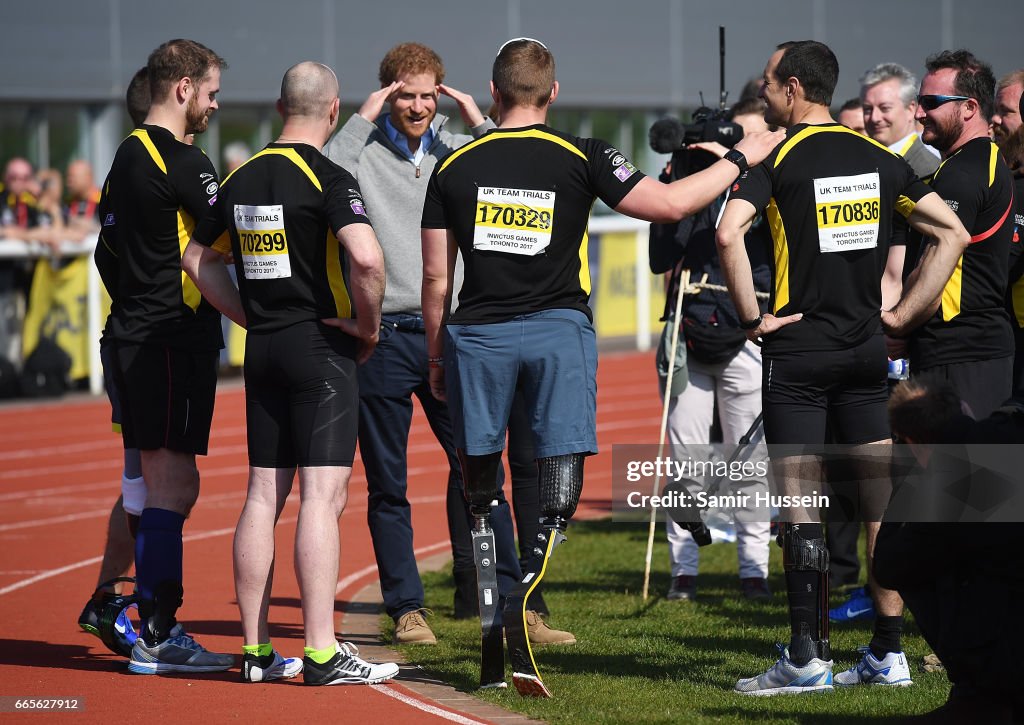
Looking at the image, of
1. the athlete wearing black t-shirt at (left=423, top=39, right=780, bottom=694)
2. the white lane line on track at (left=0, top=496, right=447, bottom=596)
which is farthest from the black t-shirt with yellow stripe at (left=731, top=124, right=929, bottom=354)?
the white lane line on track at (left=0, top=496, right=447, bottom=596)

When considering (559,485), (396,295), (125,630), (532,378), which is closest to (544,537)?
(559,485)

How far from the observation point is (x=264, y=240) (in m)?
6.02

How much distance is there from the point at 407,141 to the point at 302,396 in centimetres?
185

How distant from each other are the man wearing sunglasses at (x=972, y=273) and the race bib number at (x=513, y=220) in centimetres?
169

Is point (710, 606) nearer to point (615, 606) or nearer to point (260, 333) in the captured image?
point (615, 606)

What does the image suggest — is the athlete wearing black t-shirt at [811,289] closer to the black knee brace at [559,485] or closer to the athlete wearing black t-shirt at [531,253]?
the athlete wearing black t-shirt at [531,253]

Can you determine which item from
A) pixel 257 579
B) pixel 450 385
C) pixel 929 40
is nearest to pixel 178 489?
pixel 257 579

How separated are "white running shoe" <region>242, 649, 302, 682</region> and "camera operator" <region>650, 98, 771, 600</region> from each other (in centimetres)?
246

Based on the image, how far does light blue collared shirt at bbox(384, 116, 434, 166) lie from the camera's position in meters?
7.45

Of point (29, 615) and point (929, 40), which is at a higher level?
point (929, 40)

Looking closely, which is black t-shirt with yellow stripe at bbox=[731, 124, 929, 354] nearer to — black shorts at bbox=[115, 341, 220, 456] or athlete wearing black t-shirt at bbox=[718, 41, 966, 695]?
athlete wearing black t-shirt at bbox=[718, 41, 966, 695]

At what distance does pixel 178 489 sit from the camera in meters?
6.65

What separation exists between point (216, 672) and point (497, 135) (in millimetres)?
2552

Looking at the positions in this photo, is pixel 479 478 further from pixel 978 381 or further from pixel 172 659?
pixel 978 381
